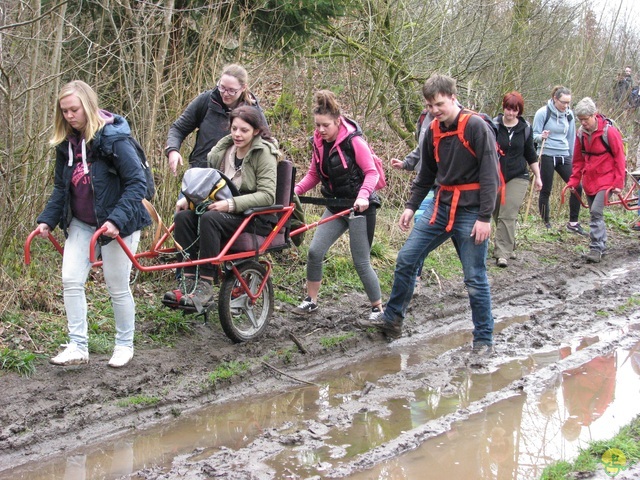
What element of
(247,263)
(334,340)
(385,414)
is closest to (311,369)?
(334,340)

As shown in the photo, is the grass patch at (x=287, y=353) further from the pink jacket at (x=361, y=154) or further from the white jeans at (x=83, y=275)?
the pink jacket at (x=361, y=154)

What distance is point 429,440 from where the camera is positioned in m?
4.84

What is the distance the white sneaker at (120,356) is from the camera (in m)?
5.59

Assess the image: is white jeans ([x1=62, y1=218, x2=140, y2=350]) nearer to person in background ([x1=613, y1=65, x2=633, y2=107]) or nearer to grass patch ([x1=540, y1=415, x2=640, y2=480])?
grass patch ([x1=540, y1=415, x2=640, y2=480])

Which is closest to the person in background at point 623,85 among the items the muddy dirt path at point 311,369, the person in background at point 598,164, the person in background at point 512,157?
the person in background at point 598,164

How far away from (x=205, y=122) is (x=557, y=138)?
6.91 meters

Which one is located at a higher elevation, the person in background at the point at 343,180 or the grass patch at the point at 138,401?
the person in background at the point at 343,180

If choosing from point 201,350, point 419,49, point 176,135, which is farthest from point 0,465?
point 419,49

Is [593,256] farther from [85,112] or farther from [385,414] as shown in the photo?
[85,112]

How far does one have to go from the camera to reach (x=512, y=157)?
9.56 m

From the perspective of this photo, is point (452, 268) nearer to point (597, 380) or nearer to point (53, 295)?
point (597, 380)

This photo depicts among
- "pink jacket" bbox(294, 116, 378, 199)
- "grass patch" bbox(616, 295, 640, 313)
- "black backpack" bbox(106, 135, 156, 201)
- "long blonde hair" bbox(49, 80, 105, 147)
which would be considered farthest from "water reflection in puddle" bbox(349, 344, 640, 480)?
"long blonde hair" bbox(49, 80, 105, 147)

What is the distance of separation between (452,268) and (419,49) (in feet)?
12.8

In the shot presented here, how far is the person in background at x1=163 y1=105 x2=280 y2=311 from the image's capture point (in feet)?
19.1
